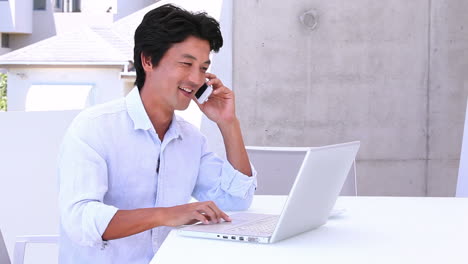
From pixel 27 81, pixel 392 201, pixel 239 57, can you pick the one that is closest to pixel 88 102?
pixel 27 81

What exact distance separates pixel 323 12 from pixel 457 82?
3.09 ft

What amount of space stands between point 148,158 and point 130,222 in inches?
12.6

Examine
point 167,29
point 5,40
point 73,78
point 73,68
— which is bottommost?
point 73,78

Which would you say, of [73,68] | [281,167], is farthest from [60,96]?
[281,167]

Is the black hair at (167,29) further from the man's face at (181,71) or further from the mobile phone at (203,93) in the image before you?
the mobile phone at (203,93)

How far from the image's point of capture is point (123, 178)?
2105mm

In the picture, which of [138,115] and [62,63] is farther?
[62,63]

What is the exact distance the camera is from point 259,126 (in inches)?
191

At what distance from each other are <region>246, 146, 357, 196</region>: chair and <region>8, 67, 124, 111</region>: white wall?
53.8ft

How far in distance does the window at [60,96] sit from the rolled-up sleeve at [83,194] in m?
18.1

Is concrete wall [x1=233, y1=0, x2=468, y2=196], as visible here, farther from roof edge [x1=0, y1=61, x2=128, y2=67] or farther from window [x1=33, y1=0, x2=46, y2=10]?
window [x1=33, y1=0, x2=46, y2=10]

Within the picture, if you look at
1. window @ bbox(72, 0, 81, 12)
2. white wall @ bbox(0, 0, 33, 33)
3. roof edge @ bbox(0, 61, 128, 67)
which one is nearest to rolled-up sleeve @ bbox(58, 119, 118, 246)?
roof edge @ bbox(0, 61, 128, 67)

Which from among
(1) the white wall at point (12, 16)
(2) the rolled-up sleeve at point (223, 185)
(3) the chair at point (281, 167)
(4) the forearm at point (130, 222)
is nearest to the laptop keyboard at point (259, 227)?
(4) the forearm at point (130, 222)

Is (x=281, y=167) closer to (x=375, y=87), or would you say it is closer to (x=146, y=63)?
(x=146, y=63)
